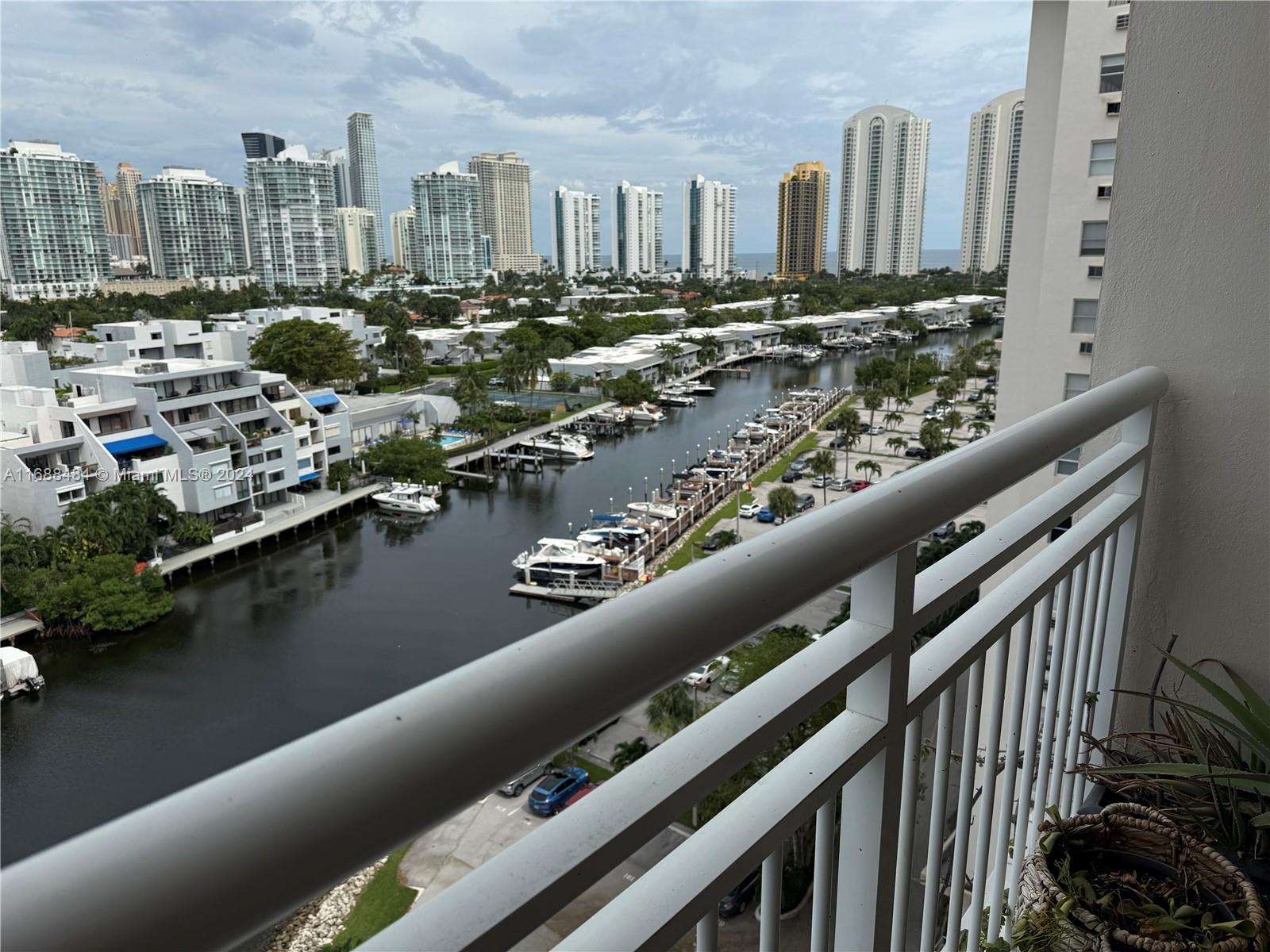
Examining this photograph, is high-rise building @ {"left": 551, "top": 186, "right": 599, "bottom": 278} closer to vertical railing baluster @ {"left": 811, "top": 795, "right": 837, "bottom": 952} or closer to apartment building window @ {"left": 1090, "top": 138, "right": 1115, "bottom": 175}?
apartment building window @ {"left": 1090, "top": 138, "right": 1115, "bottom": 175}

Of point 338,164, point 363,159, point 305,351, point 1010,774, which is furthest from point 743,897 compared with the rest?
point 338,164

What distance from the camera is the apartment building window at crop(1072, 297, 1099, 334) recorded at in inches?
236

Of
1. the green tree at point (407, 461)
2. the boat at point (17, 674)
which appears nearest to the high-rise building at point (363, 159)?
the green tree at point (407, 461)

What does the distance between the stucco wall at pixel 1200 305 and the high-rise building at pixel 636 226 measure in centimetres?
5479

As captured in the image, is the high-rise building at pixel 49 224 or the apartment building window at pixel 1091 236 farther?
the high-rise building at pixel 49 224

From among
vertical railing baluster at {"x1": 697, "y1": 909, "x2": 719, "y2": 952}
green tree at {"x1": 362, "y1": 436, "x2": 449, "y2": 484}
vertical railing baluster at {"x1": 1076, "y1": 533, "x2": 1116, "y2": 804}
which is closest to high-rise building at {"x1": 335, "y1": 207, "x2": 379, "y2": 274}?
green tree at {"x1": 362, "y1": 436, "x2": 449, "y2": 484}

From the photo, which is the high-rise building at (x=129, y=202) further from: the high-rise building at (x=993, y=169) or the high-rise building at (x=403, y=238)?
the high-rise building at (x=993, y=169)

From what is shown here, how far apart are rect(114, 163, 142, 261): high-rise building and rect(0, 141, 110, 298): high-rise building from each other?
301 cm

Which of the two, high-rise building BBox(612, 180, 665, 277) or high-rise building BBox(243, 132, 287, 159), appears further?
high-rise building BBox(612, 180, 665, 277)

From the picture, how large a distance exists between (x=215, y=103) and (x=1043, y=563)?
2757 cm

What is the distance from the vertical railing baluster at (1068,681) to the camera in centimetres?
69

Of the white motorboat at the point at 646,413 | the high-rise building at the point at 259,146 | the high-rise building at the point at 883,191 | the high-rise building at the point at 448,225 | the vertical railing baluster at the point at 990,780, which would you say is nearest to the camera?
the vertical railing baluster at the point at 990,780

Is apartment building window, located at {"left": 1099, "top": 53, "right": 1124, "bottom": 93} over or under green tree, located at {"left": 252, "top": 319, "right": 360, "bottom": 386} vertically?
over

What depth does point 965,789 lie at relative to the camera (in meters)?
0.50
